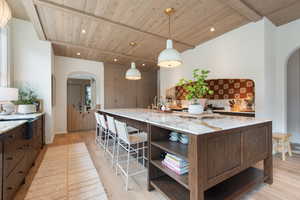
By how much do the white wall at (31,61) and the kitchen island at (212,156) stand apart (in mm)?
3474

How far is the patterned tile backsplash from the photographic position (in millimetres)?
3755

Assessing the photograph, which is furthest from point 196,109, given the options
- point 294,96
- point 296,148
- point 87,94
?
point 87,94

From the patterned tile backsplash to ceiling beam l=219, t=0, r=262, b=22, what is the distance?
4.95 ft

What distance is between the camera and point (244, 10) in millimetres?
2723

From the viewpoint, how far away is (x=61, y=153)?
314 cm

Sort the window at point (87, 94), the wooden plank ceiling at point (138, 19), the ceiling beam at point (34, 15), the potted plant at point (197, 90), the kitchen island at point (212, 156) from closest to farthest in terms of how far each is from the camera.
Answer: the kitchen island at point (212, 156) → the potted plant at point (197, 90) → the ceiling beam at point (34, 15) → the wooden plank ceiling at point (138, 19) → the window at point (87, 94)

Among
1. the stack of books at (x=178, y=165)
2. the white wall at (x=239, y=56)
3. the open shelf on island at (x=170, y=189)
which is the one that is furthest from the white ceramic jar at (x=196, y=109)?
the white wall at (x=239, y=56)

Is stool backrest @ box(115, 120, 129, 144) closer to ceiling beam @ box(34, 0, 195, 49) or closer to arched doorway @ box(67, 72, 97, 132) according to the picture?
ceiling beam @ box(34, 0, 195, 49)

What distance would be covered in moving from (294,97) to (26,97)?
23.0 feet

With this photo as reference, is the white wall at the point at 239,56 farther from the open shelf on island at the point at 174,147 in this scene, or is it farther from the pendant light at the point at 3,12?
the pendant light at the point at 3,12

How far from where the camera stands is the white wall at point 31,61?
3.51 m

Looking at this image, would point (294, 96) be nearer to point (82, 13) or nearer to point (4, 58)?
point (82, 13)

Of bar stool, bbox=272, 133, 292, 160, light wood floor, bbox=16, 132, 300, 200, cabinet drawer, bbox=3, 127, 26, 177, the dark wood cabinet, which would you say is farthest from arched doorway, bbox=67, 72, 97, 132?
bar stool, bbox=272, 133, 292, 160

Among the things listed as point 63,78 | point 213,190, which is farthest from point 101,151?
point 63,78
